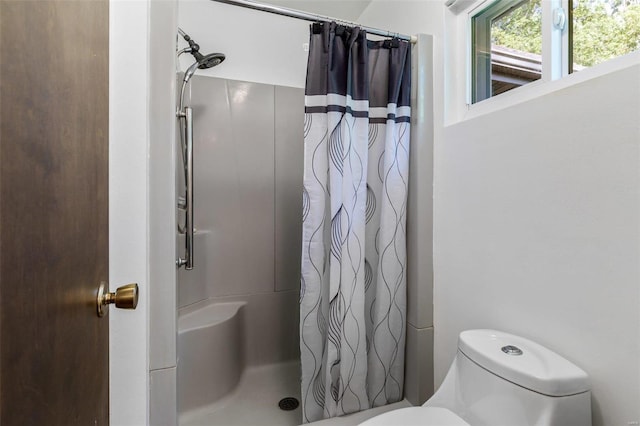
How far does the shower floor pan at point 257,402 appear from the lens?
60.4 inches

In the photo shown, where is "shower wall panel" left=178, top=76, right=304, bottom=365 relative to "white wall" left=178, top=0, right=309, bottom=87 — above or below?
below

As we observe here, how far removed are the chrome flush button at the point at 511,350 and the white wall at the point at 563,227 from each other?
0.10 metres

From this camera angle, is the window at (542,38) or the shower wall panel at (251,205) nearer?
the window at (542,38)

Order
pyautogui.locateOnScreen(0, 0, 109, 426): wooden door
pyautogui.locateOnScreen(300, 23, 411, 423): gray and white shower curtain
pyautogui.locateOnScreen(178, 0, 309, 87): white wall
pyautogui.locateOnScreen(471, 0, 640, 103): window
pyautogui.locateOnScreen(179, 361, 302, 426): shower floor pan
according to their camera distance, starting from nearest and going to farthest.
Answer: pyautogui.locateOnScreen(0, 0, 109, 426): wooden door, pyautogui.locateOnScreen(471, 0, 640, 103): window, pyautogui.locateOnScreen(300, 23, 411, 423): gray and white shower curtain, pyautogui.locateOnScreen(179, 361, 302, 426): shower floor pan, pyautogui.locateOnScreen(178, 0, 309, 87): white wall

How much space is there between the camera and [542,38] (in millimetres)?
1034

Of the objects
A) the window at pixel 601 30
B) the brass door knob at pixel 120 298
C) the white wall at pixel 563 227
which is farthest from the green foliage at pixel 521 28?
the brass door knob at pixel 120 298

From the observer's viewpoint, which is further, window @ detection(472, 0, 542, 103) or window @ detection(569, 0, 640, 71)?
window @ detection(472, 0, 542, 103)

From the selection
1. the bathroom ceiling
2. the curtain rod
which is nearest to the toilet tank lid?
the curtain rod

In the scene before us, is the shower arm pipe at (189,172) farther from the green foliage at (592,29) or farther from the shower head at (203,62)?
the green foliage at (592,29)

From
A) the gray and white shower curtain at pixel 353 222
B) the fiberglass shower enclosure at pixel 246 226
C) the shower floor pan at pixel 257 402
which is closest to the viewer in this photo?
the gray and white shower curtain at pixel 353 222

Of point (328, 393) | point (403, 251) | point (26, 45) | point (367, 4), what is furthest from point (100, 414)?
point (367, 4)

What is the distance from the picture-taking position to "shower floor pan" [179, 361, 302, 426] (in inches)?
60.4

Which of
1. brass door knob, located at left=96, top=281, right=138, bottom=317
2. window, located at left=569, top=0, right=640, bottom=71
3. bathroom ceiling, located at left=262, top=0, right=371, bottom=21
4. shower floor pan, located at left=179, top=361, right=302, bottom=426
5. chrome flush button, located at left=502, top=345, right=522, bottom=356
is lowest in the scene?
shower floor pan, located at left=179, top=361, right=302, bottom=426

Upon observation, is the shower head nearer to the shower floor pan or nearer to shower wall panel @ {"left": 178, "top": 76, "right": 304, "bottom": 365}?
shower wall panel @ {"left": 178, "top": 76, "right": 304, "bottom": 365}
